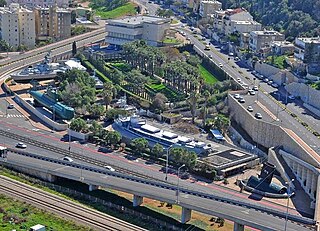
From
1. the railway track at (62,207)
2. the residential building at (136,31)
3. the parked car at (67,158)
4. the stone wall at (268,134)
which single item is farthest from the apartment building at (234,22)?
the railway track at (62,207)

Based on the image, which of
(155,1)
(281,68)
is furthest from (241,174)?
(155,1)

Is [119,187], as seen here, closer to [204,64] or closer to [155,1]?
[204,64]

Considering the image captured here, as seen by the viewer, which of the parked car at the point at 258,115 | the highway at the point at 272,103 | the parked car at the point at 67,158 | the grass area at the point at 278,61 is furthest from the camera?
the grass area at the point at 278,61

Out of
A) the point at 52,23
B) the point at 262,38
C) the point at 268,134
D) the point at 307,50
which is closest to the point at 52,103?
the point at 268,134

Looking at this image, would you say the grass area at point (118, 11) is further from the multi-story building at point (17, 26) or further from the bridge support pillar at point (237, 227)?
the bridge support pillar at point (237, 227)

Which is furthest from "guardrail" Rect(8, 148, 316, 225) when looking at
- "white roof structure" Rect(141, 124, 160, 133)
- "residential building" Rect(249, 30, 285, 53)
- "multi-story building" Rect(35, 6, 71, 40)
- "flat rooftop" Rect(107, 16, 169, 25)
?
"multi-story building" Rect(35, 6, 71, 40)
